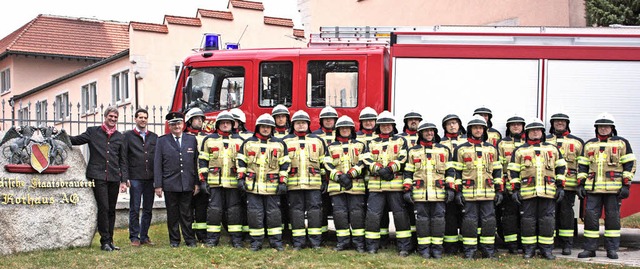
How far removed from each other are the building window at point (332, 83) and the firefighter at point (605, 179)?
308 centimetres

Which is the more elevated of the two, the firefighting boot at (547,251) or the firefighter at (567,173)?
the firefighter at (567,173)

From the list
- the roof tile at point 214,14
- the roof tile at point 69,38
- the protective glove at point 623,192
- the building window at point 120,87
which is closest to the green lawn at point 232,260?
the protective glove at point 623,192

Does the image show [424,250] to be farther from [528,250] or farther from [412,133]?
[412,133]

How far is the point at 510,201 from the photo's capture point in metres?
9.80

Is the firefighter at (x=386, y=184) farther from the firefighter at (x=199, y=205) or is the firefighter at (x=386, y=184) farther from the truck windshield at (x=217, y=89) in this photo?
the truck windshield at (x=217, y=89)

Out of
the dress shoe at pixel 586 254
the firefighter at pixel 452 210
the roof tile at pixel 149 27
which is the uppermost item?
the roof tile at pixel 149 27

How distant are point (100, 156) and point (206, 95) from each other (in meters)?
2.37

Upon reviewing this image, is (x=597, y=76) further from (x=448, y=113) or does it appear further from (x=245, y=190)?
(x=245, y=190)

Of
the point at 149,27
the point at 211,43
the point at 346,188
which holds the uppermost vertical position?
the point at 149,27

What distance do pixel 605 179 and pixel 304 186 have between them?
3.58 m

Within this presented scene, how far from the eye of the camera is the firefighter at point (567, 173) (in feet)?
32.2

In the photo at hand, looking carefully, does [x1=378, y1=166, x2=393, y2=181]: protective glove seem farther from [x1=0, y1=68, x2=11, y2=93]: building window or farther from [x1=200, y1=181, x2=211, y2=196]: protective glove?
[x1=0, y1=68, x2=11, y2=93]: building window

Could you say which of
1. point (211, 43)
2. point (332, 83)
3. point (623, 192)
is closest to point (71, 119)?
point (211, 43)

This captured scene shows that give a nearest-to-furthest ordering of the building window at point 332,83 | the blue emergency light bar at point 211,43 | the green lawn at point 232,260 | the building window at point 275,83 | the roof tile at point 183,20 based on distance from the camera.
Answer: the green lawn at point 232,260 < the building window at point 332,83 < the building window at point 275,83 < the blue emergency light bar at point 211,43 < the roof tile at point 183,20
